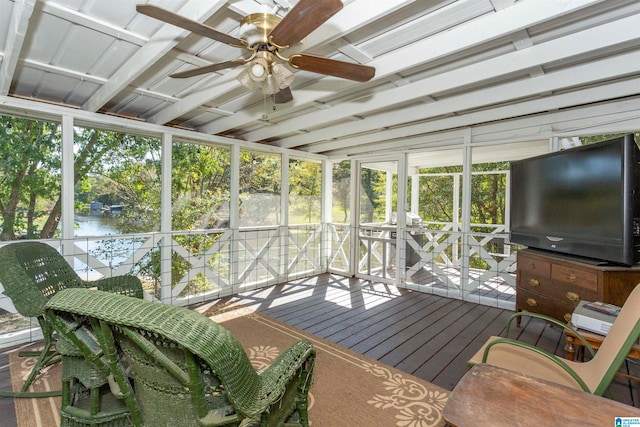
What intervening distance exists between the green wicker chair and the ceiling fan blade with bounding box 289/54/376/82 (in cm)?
217

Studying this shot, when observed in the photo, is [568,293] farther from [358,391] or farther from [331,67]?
[331,67]

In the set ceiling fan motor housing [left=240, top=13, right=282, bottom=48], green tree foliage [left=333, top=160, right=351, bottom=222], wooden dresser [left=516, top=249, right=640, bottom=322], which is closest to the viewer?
ceiling fan motor housing [left=240, top=13, right=282, bottom=48]

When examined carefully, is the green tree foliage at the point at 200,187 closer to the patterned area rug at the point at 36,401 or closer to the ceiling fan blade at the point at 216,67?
the patterned area rug at the point at 36,401

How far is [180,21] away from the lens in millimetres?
1428

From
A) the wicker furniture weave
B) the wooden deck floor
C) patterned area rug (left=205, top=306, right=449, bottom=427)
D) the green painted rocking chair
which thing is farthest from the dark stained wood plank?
the wicker furniture weave

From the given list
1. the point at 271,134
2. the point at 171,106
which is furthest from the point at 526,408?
the point at 271,134

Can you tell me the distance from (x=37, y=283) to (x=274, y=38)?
232 centimetres

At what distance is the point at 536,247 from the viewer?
3.08 metres

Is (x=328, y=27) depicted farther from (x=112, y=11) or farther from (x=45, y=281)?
(x=45, y=281)

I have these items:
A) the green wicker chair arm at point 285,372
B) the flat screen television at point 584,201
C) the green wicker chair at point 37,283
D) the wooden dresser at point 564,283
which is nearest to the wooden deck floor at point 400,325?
the green wicker chair at point 37,283

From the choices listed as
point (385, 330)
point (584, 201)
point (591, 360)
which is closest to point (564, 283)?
point (584, 201)

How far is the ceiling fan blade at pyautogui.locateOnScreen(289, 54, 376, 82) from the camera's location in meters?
1.74

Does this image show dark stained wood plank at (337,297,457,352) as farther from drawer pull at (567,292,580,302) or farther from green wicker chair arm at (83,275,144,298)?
green wicker chair arm at (83,275,144,298)

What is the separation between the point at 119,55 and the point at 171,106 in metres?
1.01
